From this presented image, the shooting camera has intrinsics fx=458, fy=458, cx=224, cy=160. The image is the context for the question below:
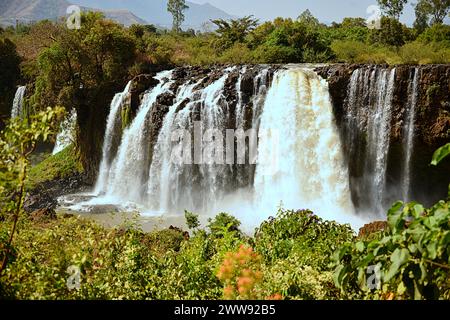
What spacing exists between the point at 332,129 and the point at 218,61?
375 inches

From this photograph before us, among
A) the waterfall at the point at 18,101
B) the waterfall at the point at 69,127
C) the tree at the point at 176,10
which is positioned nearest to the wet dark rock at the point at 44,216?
the waterfall at the point at 69,127

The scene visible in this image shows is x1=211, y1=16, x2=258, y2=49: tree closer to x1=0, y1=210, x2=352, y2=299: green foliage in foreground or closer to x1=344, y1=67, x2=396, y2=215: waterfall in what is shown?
x1=344, y1=67, x2=396, y2=215: waterfall

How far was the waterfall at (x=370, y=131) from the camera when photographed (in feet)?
46.8

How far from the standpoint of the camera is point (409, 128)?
14.1 m

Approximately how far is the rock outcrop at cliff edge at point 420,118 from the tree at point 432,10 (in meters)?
21.9

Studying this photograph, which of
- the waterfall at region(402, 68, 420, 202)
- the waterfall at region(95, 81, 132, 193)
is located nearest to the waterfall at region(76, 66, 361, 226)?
the waterfall at region(95, 81, 132, 193)

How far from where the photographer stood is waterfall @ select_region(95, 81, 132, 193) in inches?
737

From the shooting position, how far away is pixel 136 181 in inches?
697

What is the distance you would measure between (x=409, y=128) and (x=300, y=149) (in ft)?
11.2

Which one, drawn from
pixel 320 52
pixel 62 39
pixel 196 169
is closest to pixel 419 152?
pixel 196 169

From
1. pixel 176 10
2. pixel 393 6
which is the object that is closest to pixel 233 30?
pixel 393 6

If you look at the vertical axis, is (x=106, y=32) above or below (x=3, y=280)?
above

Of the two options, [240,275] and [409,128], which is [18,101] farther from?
[240,275]
